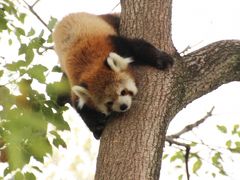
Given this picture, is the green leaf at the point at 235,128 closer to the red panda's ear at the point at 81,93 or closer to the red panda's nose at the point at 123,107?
the red panda's nose at the point at 123,107

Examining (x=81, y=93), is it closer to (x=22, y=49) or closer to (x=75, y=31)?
(x=75, y=31)

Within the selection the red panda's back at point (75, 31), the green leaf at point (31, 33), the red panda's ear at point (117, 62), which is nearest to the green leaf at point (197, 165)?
the red panda's ear at point (117, 62)

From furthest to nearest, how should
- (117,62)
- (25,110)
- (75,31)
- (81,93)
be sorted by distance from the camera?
(75,31)
(81,93)
(117,62)
(25,110)

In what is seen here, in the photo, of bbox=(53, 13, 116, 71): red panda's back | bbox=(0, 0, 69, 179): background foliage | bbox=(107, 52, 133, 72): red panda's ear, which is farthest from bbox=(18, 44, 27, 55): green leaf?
bbox=(53, 13, 116, 71): red panda's back

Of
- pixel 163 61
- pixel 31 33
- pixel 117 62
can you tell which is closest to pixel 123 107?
pixel 163 61

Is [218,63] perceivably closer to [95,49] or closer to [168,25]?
[168,25]

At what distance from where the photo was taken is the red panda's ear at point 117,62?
3.32 meters

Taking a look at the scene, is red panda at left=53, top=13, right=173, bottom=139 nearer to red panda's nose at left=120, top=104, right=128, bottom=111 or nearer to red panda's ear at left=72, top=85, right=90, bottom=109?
red panda's ear at left=72, top=85, right=90, bottom=109

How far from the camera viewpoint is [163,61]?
2.62 meters

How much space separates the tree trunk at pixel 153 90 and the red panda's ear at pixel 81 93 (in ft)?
2.42

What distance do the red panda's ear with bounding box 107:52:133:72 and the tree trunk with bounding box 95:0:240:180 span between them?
1.44 ft

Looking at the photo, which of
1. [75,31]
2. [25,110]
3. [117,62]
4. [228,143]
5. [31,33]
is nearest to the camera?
[25,110]

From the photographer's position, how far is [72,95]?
3.64 m

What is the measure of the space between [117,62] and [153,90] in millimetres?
985
